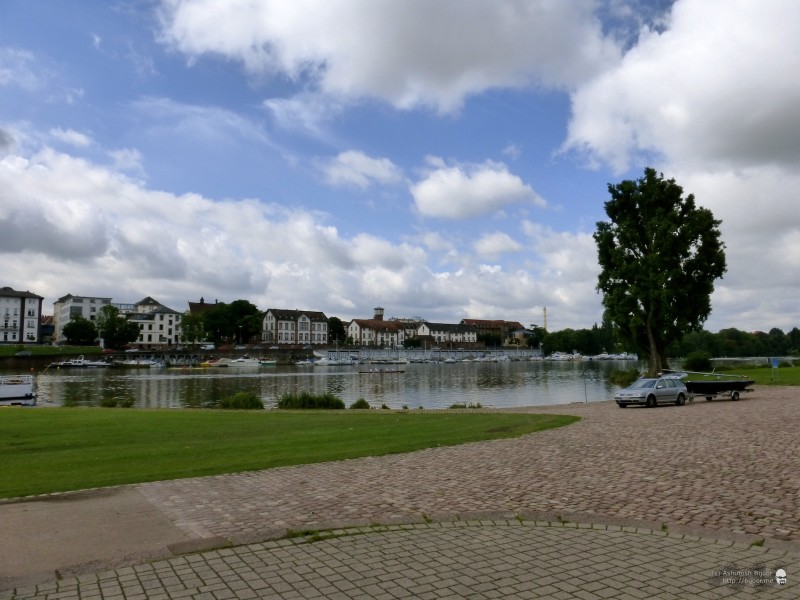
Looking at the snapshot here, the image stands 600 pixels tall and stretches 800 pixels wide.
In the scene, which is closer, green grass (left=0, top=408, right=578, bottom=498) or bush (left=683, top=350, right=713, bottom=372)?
green grass (left=0, top=408, right=578, bottom=498)

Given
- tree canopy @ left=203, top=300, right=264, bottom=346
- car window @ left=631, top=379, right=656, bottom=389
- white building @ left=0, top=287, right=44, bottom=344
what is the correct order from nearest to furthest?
car window @ left=631, top=379, right=656, bottom=389 < white building @ left=0, top=287, right=44, bottom=344 < tree canopy @ left=203, top=300, right=264, bottom=346

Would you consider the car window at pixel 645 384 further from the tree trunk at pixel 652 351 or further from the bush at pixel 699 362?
the bush at pixel 699 362

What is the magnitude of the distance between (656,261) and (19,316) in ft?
538

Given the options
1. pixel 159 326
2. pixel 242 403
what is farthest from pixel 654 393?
pixel 159 326

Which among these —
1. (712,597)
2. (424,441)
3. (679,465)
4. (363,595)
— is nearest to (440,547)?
(363,595)

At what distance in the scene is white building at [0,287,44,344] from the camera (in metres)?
157

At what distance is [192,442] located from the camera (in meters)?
16.4

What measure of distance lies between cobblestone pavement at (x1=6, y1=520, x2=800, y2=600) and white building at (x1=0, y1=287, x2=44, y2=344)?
177m

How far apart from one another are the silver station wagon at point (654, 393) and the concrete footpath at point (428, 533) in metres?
18.6

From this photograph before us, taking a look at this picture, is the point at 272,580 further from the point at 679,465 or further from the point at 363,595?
the point at 679,465

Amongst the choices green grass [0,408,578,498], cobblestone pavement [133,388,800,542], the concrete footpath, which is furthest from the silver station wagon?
the concrete footpath

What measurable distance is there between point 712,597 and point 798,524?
127 inches

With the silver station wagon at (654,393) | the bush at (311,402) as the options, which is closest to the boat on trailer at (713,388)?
the silver station wagon at (654,393)

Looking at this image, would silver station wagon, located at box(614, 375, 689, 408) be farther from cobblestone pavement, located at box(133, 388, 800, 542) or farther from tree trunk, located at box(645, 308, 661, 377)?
tree trunk, located at box(645, 308, 661, 377)
